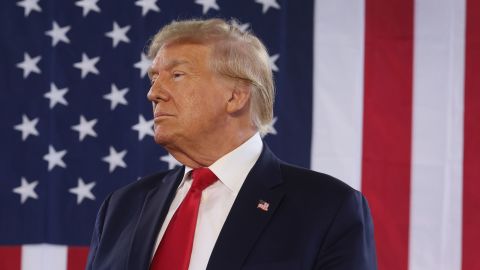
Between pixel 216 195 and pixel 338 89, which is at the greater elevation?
pixel 338 89

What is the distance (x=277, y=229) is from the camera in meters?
1.50

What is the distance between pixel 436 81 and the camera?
268 cm

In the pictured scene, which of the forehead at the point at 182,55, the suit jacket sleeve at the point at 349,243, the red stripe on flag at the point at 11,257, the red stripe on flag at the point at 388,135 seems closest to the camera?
the suit jacket sleeve at the point at 349,243

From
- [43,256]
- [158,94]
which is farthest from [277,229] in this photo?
[43,256]

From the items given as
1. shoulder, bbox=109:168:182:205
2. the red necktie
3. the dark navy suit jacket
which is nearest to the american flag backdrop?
shoulder, bbox=109:168:182:205

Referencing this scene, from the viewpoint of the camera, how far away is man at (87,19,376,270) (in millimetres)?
1473

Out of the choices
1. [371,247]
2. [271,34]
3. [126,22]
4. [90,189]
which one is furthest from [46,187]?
[371,247]

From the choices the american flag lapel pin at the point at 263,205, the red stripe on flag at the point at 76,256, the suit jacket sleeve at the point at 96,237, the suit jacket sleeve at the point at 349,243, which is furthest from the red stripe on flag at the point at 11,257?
the suit jacket sleeve at the point at 349,243

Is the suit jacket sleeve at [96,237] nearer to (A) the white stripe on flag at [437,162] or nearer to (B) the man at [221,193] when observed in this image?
A: (B) the man at [221,193]

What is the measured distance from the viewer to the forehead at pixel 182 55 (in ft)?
5.55

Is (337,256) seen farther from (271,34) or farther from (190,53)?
(271,34)

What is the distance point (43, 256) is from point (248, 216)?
4.19 ft

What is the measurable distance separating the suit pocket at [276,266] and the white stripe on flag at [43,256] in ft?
4.24

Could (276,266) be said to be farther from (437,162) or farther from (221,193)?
(437,162)
